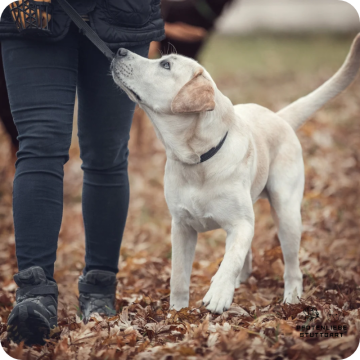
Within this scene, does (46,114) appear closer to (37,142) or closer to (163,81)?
(37,142)

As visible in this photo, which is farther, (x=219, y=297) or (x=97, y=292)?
(x=97, y=292)

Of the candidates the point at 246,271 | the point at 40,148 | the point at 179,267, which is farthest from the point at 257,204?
the point at 40,148

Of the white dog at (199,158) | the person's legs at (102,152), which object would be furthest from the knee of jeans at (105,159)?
the white dog at (199,158)

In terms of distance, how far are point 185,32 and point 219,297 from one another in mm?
4245

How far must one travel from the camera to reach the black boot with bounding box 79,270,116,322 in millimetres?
2889

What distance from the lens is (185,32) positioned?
233 inches

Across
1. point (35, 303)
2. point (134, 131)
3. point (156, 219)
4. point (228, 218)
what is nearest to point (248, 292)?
point (228, 218)

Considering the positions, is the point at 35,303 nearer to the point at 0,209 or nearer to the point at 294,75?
the point at 0,209

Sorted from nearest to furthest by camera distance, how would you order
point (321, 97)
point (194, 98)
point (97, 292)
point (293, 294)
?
point (194, 98)
point (97, 292)
point (293, 294)
point (321, 97)

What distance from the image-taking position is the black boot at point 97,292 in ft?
9.48

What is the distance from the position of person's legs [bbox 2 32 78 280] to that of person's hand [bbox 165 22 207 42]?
3.30 meters

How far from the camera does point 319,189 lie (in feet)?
18.5

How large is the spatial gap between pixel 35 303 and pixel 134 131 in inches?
214

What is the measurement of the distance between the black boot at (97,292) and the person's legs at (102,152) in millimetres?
65
